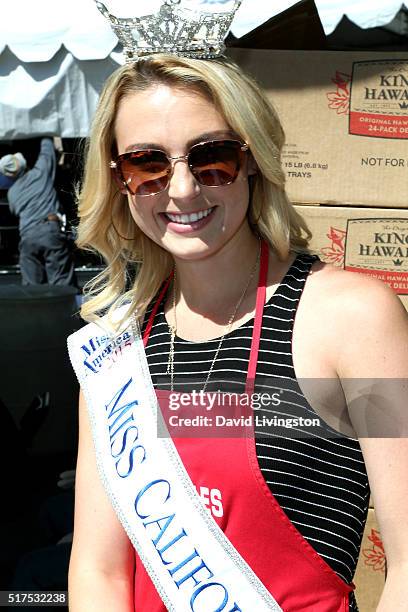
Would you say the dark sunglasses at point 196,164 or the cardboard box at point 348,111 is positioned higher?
the cardboard box at point 348,111

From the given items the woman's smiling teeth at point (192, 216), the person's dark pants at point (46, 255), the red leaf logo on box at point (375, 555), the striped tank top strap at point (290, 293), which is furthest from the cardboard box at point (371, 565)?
the person's dark pants at point (46, 255)

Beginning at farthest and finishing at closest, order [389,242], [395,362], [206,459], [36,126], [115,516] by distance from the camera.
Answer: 1. [36,126]
2. [389,242]
3. [115,516]
4. [206,459]
5. [395,362]

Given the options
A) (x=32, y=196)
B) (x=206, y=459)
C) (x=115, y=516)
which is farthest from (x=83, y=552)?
(x=32, y=196)

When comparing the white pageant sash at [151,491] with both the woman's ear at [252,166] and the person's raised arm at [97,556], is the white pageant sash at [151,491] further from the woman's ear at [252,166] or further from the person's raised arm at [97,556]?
the woman's ear at [252,166]

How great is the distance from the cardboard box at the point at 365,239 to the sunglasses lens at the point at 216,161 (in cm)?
99

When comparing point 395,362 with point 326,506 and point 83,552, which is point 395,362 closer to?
point 326,506

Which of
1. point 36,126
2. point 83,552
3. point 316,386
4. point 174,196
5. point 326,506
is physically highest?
point 36,126

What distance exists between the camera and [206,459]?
1479mm

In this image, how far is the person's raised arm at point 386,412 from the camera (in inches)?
52.4

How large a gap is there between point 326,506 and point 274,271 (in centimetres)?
44

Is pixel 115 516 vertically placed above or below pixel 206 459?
below

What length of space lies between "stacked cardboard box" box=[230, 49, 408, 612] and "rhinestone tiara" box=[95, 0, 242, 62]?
30.3 inches

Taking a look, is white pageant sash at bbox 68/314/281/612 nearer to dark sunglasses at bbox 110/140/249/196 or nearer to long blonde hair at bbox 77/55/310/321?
long blonde hair at bbox 77/55/310/321

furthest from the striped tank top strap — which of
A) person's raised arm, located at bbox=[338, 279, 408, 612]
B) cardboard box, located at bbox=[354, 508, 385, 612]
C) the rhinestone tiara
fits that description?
cardboard box, located at bbox=[354, 508, 385, 612]
